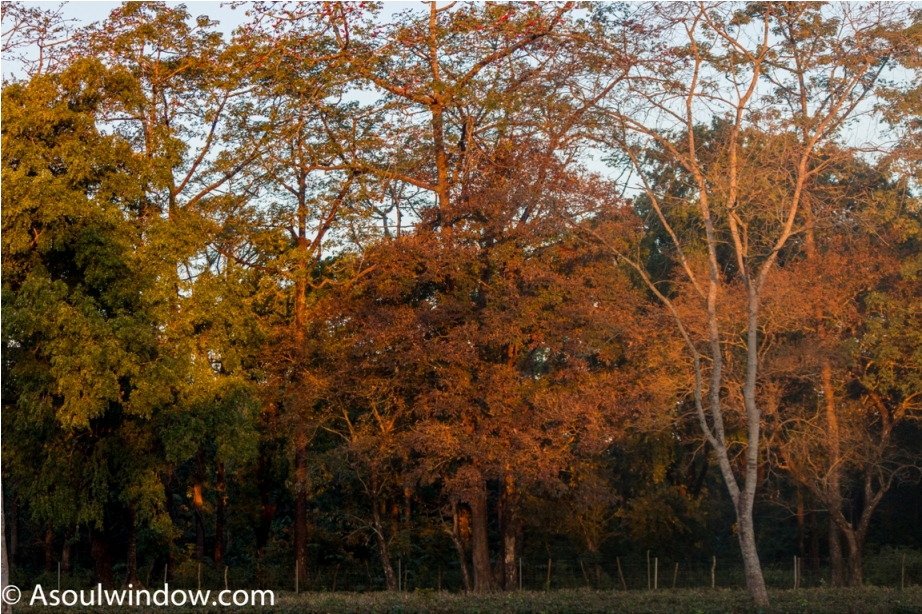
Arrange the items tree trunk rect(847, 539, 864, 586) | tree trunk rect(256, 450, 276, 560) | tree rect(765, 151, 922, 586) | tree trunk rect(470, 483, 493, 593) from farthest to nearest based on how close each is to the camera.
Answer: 1. tree trunk rect(256, 450, 276, 560)
2. tree trunk rect(847, 539, 864, 586)
3. tree rect(765, 151, 922, 586)
4. tree trunk rect(470, 483, 493, 593)

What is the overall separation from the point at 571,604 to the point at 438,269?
Answer: 685cm

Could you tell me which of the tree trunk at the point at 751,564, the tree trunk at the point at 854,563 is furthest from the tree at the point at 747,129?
the tree trunk at the point at 854,563

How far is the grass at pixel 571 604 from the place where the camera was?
36.1 feet

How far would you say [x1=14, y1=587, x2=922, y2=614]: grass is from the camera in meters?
11.0

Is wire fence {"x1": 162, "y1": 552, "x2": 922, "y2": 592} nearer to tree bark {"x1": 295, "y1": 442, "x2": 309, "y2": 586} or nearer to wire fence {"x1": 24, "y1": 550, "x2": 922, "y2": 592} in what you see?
wire fence {"x1": 24, "y1": 550, "x2": 922, "y2": 592}

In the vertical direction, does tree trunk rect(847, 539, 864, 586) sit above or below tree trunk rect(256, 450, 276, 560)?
below

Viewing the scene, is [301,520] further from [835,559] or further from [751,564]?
[835,559]

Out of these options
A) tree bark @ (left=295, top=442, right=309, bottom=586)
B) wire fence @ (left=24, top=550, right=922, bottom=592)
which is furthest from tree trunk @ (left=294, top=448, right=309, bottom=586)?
wire fence @ (left=24, top=550, right=922, bottom=592)

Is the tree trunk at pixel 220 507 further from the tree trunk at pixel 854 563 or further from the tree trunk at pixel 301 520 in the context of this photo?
the tree trunk at pixel 854 563

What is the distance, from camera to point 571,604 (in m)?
11.3

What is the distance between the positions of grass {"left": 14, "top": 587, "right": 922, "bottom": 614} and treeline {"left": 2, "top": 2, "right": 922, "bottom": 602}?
86 cm

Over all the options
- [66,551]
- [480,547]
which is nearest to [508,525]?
[480,547]

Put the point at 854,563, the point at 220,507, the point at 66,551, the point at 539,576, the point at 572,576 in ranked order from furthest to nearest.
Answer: the point at 66,551
the point at 220,507
the point at 572,576
the point at 539,576
the point at 854,563

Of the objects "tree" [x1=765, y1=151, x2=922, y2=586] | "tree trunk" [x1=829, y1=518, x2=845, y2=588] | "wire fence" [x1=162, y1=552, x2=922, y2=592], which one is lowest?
"wire fence" [x1=162, y1=552, x2=922, y2=592]
